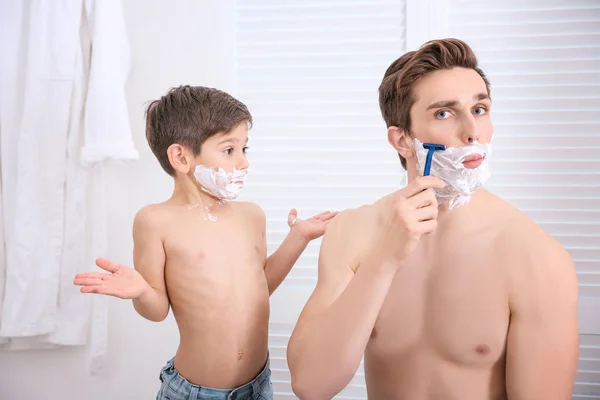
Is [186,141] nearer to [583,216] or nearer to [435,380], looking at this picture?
[435,380]

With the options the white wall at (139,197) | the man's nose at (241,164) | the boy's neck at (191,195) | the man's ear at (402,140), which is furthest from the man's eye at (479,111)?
the white wall at (139,197)

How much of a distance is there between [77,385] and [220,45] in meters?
1.27

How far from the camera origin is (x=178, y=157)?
1.28 meters

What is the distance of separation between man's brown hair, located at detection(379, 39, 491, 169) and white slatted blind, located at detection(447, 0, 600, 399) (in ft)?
2.23

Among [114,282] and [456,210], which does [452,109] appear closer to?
[456,210]

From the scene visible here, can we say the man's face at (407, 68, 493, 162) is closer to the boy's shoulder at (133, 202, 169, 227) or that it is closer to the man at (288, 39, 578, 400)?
the man at (288, 39, 578, 400)

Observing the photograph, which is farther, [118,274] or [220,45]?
[220,45]

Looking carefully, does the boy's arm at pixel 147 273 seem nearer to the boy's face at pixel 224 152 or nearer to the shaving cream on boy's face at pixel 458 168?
the boy's face at pixel 224 152

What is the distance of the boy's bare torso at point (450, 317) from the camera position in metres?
0.96

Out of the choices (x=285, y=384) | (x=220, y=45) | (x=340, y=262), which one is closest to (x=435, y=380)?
(x=340, y=262)

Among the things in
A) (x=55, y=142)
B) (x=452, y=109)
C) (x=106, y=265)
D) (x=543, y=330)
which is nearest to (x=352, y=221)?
(x=452, y=109)

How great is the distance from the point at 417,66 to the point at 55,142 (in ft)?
3.98

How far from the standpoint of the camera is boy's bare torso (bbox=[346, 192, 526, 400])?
0.96 metres

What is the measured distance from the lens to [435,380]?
976 mm
